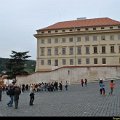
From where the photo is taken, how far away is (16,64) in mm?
80125

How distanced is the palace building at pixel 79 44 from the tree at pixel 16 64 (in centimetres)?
533

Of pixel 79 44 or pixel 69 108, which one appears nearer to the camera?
A: pixel 69 108

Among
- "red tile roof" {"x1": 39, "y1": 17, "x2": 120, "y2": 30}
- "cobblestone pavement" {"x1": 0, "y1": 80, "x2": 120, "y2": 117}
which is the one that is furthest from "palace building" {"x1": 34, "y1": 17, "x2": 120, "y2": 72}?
"cobblestone pavement" {"x1": 0, "y1": 80, "x2": 120, "y2": 117}

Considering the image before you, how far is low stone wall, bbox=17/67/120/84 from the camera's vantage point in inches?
2206

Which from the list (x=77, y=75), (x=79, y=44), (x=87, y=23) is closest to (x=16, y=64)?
(x=79, y=44)

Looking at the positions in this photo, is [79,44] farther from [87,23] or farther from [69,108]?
[69,108]

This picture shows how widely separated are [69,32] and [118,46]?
41.9 feet

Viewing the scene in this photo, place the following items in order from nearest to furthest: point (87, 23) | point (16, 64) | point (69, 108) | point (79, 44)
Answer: point (69, 108) < point (16, 64) < point (79, 44) < point (87, 23)

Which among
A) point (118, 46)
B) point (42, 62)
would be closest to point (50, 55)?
point (42, 62)

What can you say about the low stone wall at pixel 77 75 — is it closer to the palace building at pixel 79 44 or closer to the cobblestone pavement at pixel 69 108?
the palace building at pixel 79 44

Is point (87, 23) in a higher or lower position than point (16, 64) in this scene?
higher

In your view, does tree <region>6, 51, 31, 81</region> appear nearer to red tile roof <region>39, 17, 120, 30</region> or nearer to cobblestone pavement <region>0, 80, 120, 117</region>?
red tile roof <region>39, 17, 120, 30</region>

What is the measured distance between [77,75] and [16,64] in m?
26.2

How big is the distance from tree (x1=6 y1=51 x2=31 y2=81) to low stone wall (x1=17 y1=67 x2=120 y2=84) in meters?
15.2
